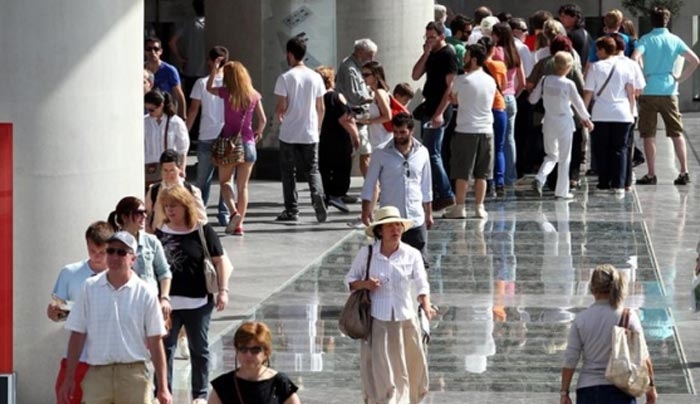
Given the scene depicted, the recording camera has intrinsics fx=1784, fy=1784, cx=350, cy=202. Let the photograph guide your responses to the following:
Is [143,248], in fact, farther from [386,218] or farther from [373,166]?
[373,166]

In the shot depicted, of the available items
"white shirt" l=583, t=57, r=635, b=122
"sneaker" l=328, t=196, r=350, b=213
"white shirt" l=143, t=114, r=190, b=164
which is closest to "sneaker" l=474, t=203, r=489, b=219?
"sneaker" l=328, t=196, r=350, b=213

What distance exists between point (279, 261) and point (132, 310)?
7.61m

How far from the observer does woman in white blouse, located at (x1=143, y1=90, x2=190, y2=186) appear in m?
15.8

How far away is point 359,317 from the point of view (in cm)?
1070

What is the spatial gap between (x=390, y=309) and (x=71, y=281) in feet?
6.58

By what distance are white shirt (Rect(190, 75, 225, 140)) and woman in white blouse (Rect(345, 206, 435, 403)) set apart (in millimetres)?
7682

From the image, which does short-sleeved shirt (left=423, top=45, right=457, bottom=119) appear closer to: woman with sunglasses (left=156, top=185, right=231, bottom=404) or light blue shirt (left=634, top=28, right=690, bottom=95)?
light blue shirt (left=634, top=28, right=690, bottom=95)

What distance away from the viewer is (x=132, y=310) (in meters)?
9.08

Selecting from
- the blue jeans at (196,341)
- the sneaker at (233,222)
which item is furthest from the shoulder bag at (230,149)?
the blue jeans at (196,341)

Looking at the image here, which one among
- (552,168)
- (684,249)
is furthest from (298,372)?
(552,168)

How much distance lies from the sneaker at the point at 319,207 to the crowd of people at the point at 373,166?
4 centimetres

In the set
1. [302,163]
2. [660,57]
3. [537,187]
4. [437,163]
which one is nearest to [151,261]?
[302,163]

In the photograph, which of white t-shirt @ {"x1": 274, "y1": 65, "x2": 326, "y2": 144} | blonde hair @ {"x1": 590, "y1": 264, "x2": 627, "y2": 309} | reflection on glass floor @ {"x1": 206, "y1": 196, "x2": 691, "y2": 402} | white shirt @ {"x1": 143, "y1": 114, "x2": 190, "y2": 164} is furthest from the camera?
white t-shirt @ {"x1": 274, "y1": 65, "x2": 326, "y2": 144}

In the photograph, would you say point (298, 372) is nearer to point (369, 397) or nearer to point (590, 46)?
point (369, 397)
